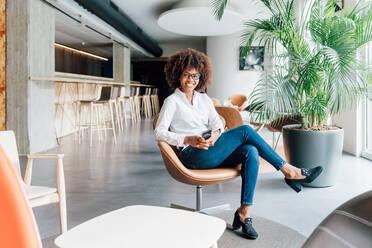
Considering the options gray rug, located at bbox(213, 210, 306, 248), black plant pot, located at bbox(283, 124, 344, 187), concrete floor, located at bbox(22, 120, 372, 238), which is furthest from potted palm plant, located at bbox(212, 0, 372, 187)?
gray rug, located at bbox(213, 210, 306, 248)

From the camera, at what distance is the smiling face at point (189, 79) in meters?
2.49

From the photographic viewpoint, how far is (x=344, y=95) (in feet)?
10.1

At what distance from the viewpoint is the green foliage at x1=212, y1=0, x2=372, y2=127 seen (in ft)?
9.87

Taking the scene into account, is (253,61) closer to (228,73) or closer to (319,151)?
(228,73)

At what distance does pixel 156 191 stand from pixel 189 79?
4.13ft

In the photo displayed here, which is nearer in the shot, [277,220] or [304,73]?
[277,220]

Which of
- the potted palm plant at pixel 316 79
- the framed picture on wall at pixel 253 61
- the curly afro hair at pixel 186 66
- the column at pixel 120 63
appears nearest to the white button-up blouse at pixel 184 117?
the curly afro hair at pixel 186 66

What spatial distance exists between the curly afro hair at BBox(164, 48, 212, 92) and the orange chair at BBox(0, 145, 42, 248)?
1.87 m

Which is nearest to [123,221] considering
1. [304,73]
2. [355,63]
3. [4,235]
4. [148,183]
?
[4,235]

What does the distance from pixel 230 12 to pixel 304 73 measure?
5155 millimetres

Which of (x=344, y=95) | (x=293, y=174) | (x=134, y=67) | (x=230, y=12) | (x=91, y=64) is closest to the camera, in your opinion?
(x=293, y=174)

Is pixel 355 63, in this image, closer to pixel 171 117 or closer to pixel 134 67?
pixel 171 117

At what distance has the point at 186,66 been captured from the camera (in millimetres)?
2486

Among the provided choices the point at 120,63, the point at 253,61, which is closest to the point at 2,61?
the point at 120,63
